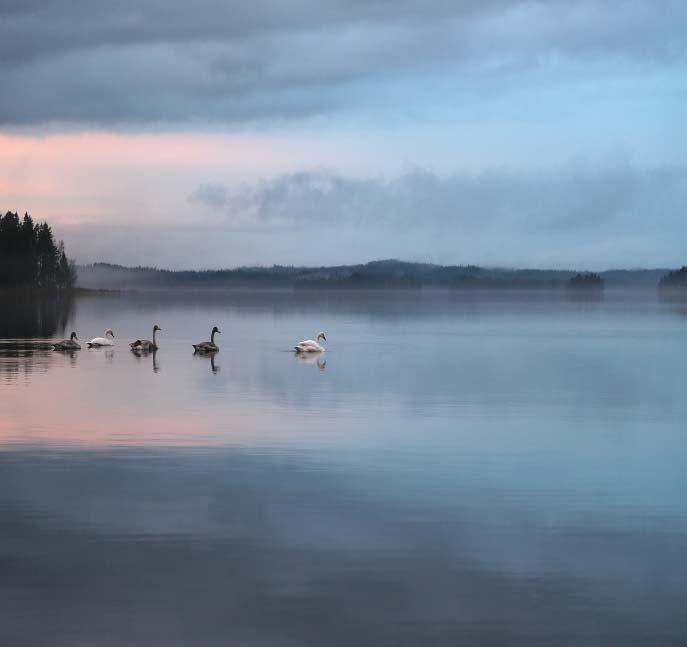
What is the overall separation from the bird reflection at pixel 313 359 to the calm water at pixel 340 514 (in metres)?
9.66

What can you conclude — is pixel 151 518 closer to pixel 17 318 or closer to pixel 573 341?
pixel 573 341

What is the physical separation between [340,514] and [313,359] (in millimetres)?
33709

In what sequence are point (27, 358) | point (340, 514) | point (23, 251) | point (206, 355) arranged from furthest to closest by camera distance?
1. point (23, 251)
2. point (206, 355)
3. point (27, 358)
4. point (340, 514)

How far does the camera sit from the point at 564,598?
1312 centimetres

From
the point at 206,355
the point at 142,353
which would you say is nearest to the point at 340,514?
the point at 206,355

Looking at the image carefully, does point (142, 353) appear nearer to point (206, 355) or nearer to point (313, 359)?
point (206, 355)

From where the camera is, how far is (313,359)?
2000 inches

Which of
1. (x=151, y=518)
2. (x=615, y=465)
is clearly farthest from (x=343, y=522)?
(x=615, y=465)

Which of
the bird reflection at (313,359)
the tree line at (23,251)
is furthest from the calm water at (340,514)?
the tree line at (23,251)

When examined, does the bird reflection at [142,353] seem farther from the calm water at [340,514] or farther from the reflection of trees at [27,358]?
the calm water at [340,514]

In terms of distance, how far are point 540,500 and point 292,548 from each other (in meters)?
5.24

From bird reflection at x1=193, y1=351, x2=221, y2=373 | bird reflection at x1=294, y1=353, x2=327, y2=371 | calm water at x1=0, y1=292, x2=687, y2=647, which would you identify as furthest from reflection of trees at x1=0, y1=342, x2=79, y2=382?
bird reflection at x1=294, y1=353, x2=327, y2=371

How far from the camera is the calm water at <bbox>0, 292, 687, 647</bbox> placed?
40.6ft

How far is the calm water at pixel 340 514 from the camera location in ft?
40.6
